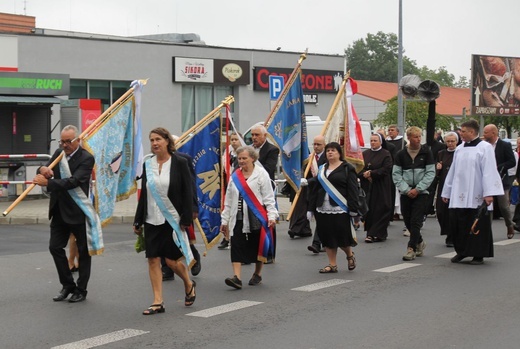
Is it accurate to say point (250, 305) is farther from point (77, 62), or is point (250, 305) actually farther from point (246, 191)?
point (77, 62)

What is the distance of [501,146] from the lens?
663 inches

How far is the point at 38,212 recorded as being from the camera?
18953mm

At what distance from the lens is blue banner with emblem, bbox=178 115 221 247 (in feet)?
38.3

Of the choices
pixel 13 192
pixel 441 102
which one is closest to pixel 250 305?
pixel 13 192

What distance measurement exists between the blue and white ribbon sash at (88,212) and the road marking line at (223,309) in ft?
4.40

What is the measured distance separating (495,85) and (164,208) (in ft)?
123

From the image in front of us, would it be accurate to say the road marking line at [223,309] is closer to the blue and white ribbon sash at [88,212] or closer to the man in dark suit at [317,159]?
the blue and white ribbon sash at [88,212]

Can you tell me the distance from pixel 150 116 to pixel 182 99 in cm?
175

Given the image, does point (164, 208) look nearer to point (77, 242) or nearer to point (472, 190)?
point (77, 242)

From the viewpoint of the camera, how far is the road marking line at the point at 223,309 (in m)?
8.76

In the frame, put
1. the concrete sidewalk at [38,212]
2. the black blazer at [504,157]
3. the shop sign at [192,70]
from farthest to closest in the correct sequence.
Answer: the shop sign at [192,70], the concrete sidewalk at [38,212], the black blazer at [504,157]

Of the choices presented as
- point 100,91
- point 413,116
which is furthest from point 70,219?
point 413,116

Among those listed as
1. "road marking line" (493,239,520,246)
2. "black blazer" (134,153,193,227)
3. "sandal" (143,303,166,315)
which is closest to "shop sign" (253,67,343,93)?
"road marking line" (493,239,520,246)

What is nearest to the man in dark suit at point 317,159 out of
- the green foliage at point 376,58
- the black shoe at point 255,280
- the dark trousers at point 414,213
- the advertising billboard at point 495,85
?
the dark trousers at point 414,213
